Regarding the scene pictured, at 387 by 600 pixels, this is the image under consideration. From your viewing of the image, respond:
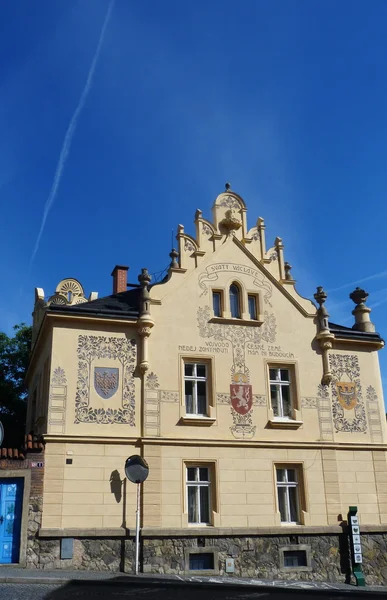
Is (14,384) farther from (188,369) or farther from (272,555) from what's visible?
(272,555)

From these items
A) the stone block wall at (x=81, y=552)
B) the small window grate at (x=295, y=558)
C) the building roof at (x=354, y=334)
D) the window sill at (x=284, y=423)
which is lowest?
the small window grate at (x=295, y=558)

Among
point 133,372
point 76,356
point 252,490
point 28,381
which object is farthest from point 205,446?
point 28,381

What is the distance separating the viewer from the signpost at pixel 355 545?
69.7 feet

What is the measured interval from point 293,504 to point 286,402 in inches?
143

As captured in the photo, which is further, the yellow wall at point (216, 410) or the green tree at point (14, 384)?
the green tree at point (14, 384)

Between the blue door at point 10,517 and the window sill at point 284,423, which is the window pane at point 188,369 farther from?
the blue door at point 10,517

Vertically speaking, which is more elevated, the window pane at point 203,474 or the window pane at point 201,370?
the window pane at point 201,370

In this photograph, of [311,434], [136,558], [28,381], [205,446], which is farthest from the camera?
[28,381]

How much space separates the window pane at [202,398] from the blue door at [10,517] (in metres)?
6.54

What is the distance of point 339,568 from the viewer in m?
21.6

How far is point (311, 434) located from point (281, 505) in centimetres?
276

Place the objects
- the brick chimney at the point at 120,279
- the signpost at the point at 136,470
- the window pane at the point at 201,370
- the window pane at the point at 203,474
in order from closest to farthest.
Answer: the signpost at the point at 136,470 → the window pane at the point at 203,474 → the window pane at the point at 201,370 → the brick chimney at the point at 120,279

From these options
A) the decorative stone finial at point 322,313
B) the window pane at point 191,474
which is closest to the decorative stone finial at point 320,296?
the decorative stone finial at point 322,313

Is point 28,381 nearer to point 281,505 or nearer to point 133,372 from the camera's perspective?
point 133,372
